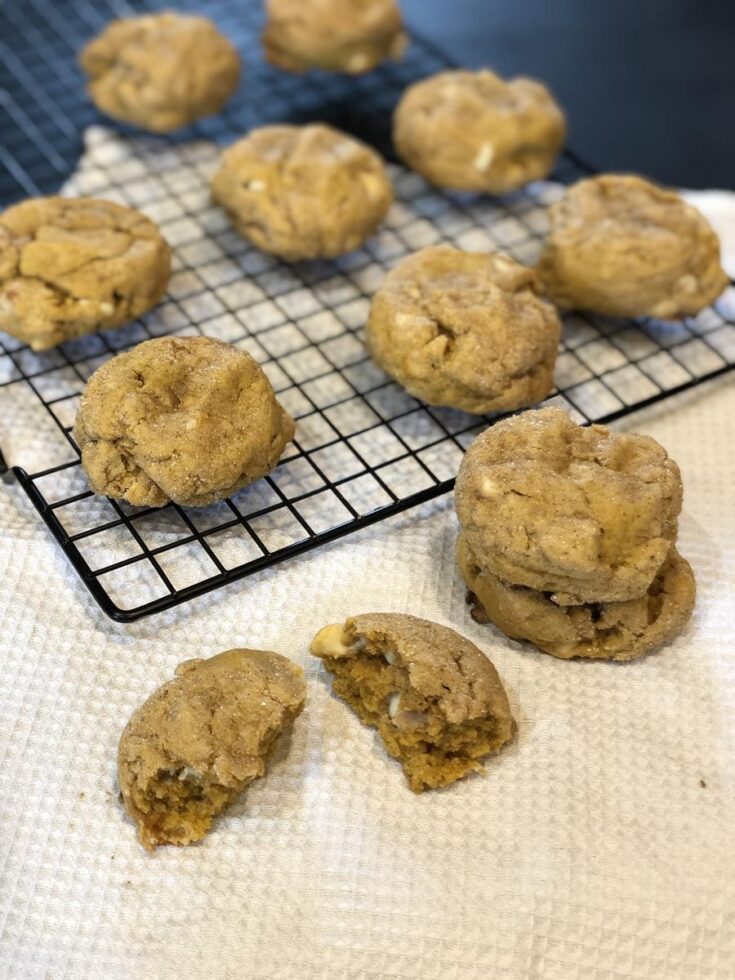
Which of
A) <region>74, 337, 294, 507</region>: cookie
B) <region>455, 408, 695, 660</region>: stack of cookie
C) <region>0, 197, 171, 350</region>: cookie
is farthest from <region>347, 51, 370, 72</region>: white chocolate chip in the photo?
<region>455, 408, 695, 660</region>: stack of cookie

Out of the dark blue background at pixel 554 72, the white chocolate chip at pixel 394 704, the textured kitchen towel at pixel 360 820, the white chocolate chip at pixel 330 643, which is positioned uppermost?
the dark blue background at pixel 554 72

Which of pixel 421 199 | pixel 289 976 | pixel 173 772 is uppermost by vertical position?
pixel 421 199

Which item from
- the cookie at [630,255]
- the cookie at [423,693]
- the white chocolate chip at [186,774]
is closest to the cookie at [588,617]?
the cookie at [423,693]

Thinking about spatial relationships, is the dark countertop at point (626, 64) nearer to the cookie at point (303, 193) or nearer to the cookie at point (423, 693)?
the cookie at point (303, 193)

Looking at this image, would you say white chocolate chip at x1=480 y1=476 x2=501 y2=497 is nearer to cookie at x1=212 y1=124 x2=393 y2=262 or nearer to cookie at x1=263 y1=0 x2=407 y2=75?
cookie at x1=212 y1=124 x2=393 y2=262

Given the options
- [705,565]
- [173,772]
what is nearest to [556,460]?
[705,565]

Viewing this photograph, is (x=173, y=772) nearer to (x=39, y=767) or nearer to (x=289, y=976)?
(x=39, y=767)
